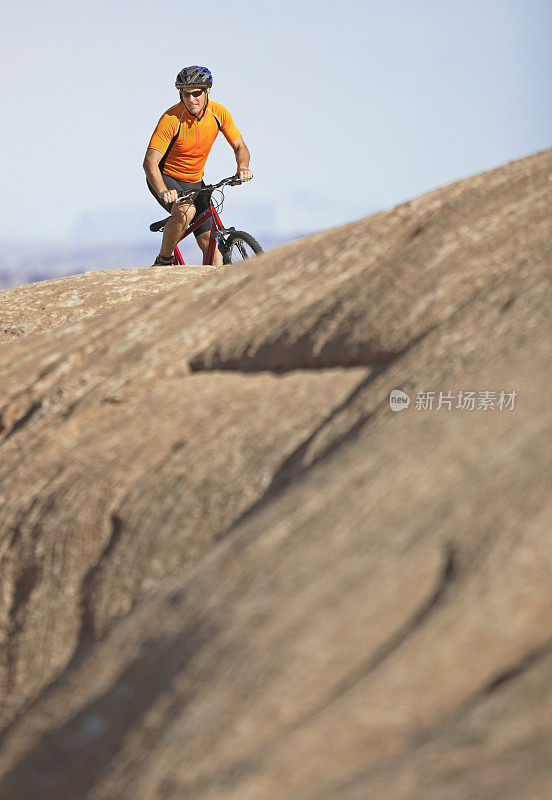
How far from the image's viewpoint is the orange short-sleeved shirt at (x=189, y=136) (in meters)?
11.6

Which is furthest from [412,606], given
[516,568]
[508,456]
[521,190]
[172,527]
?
[521,190]

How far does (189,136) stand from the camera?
11.7m

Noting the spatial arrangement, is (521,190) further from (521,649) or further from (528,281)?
(521,649)

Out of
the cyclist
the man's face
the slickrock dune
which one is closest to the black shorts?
the cyclist

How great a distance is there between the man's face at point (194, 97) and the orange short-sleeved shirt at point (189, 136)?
4.9 inches

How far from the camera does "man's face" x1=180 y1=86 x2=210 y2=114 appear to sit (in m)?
11.3

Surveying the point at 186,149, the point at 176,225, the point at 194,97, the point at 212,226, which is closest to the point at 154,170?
the point at 186,149

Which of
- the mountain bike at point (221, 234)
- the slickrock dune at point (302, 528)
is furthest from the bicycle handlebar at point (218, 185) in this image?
the slickrock dune at point (302, 528)

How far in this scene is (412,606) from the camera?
3.09 metres

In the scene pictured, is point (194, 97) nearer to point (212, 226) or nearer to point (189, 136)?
point (189, 136)

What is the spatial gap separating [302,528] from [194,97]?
9201mm

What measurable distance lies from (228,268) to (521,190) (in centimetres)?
196

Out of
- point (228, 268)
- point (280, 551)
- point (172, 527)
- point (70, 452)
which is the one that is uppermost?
point (228, 268)

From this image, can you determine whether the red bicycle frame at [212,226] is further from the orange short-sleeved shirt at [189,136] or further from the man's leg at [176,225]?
the orange short-sleeved shirt at [189,136]
